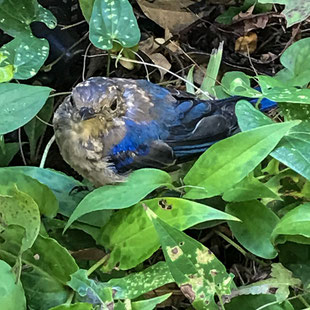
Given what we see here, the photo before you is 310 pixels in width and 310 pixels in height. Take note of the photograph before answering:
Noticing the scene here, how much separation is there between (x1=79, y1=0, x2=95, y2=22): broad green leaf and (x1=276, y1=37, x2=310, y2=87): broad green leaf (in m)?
0.70

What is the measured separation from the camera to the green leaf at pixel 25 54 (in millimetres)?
2008

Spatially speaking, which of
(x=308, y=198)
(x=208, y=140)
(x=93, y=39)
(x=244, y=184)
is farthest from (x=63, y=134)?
(x=308, y=198)

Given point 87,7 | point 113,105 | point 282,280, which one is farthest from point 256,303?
point 87,7

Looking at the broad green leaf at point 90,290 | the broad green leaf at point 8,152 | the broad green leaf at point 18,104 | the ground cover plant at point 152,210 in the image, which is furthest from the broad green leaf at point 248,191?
the broad green leaf at point 8,152

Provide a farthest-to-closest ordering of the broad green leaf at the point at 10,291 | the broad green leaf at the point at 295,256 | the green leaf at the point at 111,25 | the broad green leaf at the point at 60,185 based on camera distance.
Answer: the green leaf at the point at 111,25
the broad green leaf at the point at 60,185
the broad green leaf at the point at 295,256
the broad green leaf at the point at 10,291

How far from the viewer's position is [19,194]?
4.93 ft

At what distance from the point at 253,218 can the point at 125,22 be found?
2.63 ft

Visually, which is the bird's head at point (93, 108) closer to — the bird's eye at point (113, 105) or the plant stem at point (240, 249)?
the bird's eye at point (113, 105)

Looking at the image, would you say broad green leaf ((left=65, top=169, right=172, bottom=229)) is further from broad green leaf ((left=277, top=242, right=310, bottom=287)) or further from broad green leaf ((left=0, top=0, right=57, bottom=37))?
broad green leaf ((left=0, top=0, right=57, bottom=37))

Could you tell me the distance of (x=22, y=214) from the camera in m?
1.54

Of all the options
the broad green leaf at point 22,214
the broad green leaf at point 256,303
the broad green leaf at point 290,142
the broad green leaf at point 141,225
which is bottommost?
the broad green leaf at point 256,303

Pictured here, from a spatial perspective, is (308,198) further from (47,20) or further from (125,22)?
(47,20)

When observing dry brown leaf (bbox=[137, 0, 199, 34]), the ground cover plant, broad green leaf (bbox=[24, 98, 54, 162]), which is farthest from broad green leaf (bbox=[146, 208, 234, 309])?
dry brown leaf (bbox=[137, 0, 199, 34])

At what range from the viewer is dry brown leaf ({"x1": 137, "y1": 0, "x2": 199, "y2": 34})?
261 cm
